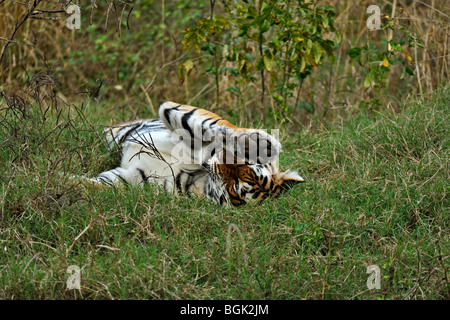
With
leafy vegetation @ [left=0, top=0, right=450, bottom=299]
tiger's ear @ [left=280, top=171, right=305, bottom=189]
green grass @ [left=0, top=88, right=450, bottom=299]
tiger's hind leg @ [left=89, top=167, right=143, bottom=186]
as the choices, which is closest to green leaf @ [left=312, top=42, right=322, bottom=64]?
leafy vegetation @ [left=0, top=0, right=450, bottom=299]

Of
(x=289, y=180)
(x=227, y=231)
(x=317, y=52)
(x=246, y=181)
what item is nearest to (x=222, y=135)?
(x=246, y=181)

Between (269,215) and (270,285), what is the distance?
2.38ft

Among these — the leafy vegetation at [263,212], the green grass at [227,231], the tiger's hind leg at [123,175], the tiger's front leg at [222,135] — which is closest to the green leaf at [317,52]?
the leafy vegetation at [263,212]

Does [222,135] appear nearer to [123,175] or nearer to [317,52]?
[123,175]

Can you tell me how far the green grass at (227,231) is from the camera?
106 inches

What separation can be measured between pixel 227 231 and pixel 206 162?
0.64 metres

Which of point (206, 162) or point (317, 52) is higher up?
point (317, 52)

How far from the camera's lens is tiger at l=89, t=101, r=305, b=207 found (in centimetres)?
353

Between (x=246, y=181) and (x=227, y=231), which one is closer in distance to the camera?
(x=227, y=231)

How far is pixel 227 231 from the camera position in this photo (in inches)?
126

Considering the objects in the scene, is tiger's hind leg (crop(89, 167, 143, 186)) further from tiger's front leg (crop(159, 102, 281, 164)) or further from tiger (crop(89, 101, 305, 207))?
tiger's front leg (crop(159, 102, 281, 164))

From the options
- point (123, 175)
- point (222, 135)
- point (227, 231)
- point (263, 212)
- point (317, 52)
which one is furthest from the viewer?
point (317, 52)

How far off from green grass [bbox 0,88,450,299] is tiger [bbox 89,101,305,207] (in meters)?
0.12
